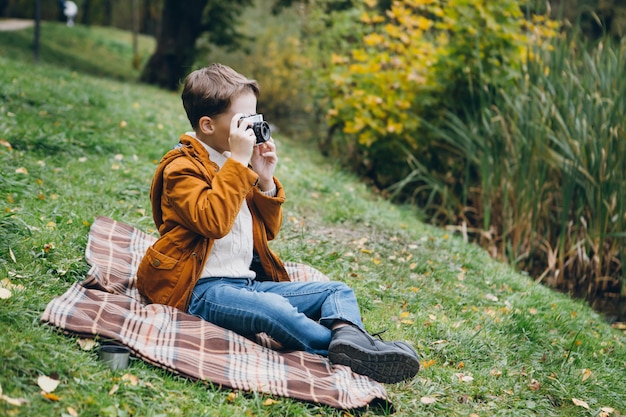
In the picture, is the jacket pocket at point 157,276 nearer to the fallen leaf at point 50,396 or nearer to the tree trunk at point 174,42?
the fallen leaf at point 50,396

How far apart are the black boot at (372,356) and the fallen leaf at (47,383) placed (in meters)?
1.00

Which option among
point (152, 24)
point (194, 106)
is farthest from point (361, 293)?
point (152, 24)

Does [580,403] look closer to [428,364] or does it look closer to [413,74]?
[428,364]

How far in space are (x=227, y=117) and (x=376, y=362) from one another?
1158mm

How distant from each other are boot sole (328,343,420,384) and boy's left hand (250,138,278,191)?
794 millimetres

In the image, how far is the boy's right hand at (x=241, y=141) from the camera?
2430 millimetres

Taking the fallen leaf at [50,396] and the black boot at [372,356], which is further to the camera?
the black boot at [372,356]

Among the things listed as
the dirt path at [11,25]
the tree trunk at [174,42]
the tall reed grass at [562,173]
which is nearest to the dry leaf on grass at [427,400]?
the tall reed grass at [562,173]

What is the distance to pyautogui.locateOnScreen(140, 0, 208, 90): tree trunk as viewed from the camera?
37.4 ft

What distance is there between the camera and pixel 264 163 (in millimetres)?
2730

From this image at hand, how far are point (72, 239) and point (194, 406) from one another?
1456 mm

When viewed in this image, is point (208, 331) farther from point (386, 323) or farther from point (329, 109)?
point (329, 109)

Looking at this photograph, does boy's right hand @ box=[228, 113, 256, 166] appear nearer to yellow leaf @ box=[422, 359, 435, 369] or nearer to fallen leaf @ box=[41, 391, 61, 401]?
fallen leaf @ box=[41, 391, 61, 401]

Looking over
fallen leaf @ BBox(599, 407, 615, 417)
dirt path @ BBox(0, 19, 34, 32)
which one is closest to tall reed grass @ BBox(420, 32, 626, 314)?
fallen leaf @ BBox(599, 407, 615, 417)
